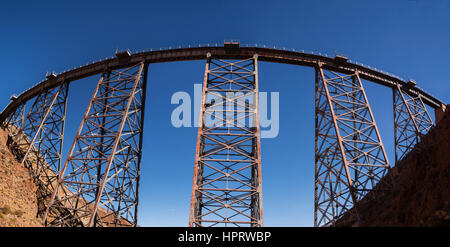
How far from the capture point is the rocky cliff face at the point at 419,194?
10.1 metres

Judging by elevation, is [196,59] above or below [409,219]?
above

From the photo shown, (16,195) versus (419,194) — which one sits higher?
(16,195)

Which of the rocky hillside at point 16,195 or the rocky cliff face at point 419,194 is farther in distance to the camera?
the rocky hillside at point 16,195

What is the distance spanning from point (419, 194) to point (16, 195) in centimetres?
1862

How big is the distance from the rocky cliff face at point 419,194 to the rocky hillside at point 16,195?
14.8 m

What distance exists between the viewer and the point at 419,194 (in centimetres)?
1141

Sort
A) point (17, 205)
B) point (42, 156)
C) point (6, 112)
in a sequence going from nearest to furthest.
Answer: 1. point (17, 205)
2. point (42, 156)
3. point (6, 112)

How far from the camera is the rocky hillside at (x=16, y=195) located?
1288 cm
